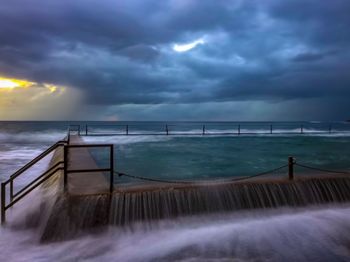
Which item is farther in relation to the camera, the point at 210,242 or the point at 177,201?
the point at 177,201

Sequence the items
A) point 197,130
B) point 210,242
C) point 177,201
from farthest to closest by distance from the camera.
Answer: point 197,130 → point 177,201 → point 210,242

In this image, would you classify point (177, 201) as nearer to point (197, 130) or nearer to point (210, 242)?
point (210, 242)

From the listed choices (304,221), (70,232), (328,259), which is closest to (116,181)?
(70,232)

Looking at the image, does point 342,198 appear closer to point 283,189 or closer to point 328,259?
point 283,189

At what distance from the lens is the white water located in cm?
546

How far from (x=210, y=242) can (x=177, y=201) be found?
4.51 feet

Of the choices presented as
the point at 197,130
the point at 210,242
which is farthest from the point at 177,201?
the point at 197,130

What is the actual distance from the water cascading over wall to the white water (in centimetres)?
22

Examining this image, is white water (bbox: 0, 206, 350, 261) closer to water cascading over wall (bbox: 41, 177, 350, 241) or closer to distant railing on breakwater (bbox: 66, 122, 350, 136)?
water cascading over wall (bbox: 41, 177, 350, 241)

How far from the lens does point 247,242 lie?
19.6 ft

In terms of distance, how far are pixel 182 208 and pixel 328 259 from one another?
3.02 metres

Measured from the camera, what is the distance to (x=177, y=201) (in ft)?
23.0

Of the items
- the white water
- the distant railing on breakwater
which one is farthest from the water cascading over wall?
the distant railing on breakwater

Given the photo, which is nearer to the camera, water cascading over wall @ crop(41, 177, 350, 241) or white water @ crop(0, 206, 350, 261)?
white water @ crop(0, 206, 350, 261)
